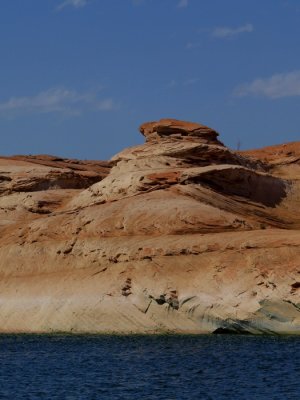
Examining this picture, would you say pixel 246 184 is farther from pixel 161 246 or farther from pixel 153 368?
pixel 153 368

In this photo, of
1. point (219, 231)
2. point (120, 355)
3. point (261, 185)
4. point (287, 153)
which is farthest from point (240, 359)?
point (287, 153)

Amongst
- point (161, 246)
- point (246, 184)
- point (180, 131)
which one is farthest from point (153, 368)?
point (180, 131)

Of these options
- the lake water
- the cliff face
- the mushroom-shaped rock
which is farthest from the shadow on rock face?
the lake water

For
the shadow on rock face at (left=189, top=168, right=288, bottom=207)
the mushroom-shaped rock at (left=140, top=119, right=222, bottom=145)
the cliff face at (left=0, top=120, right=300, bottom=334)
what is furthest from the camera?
the mushroom-shaped rock at (left=140, top=119, right=222, bottom=145)

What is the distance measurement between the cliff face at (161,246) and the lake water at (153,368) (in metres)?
1.67

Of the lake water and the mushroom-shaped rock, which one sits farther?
the mushroom-shaped rock

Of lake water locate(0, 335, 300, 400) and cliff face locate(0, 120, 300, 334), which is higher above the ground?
cliff face locate(0, 120, 300, 334)

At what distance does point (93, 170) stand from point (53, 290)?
90.4 ft

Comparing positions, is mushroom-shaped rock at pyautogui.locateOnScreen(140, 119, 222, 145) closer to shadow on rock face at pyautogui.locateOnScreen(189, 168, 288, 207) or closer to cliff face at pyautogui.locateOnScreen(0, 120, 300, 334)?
cliff face at pyautogui.locateOnScreen(0, 120, 300, 334)

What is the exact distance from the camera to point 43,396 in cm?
3472

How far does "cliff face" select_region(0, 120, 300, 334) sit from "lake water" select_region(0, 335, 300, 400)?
5.47 ft

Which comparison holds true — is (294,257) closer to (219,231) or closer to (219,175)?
(219,231)

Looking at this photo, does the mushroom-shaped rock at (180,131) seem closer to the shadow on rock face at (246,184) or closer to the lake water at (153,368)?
the shadow on rock face at (246,184)

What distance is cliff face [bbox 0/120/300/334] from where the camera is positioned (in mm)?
50469
